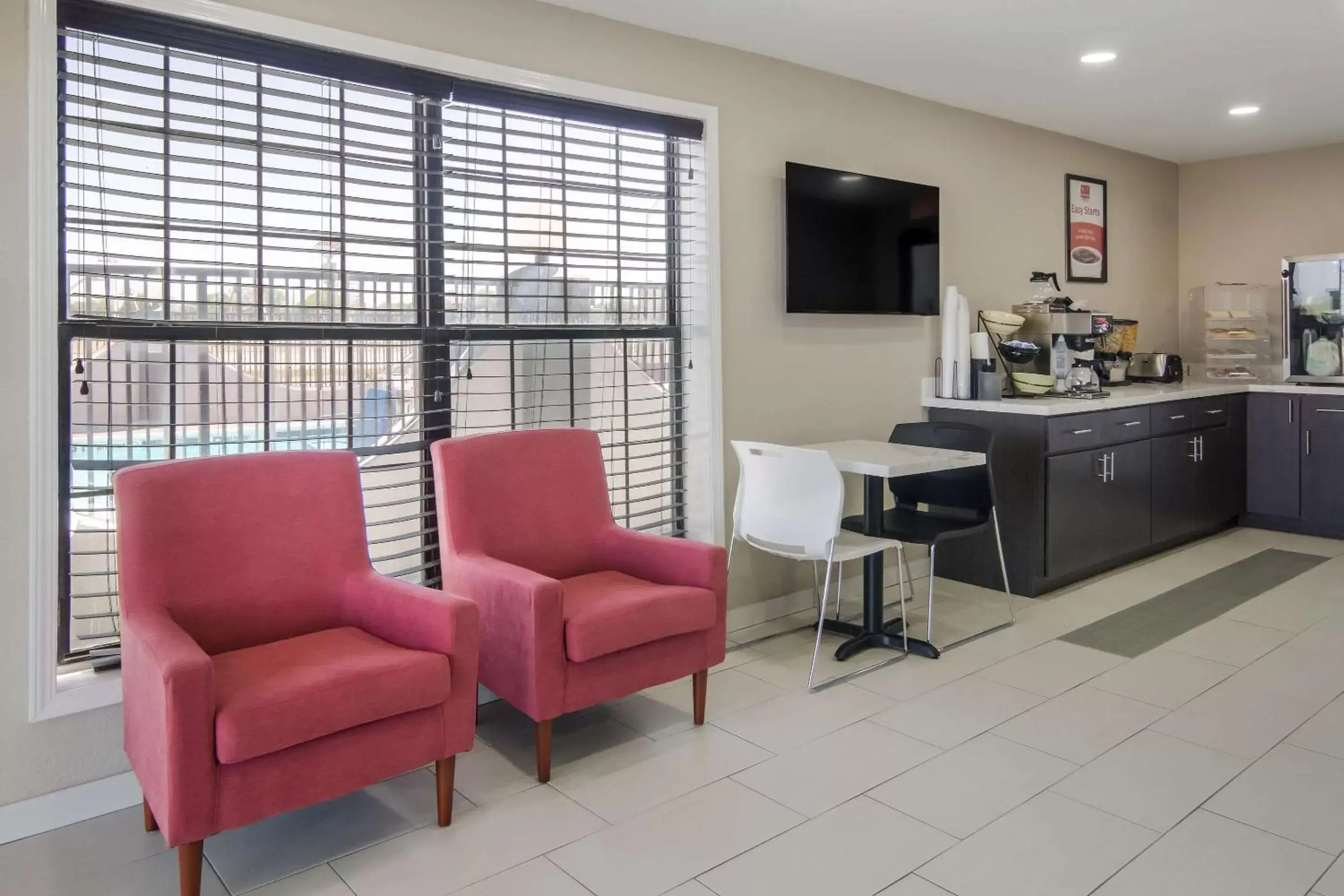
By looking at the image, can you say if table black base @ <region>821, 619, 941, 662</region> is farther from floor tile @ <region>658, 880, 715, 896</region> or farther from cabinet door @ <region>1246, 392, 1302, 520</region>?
cabinet door @ <region>1246, 392, 1302, 520</region>

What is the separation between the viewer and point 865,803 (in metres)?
2.63

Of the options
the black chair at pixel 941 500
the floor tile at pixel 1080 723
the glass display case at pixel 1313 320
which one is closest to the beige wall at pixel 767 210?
the black chair at pixel 941 500

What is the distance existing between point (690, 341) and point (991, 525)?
1.66 meters

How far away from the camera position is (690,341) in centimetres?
407

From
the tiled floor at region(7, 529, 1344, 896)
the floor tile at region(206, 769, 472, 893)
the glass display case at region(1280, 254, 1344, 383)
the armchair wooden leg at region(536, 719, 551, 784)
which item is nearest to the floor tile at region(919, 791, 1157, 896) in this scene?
the tiled floor at region(7, 529, 1344, 896)

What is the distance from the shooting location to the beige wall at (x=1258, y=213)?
621cm

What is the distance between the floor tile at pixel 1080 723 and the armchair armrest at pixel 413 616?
1731 millimetres

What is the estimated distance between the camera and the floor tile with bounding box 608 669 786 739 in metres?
3.22

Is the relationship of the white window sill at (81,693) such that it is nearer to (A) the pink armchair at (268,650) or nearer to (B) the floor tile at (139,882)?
(A) the pink armchair at (268,650)

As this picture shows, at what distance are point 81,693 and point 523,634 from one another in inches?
47.4

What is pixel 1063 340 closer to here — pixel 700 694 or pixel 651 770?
pixel 700 694

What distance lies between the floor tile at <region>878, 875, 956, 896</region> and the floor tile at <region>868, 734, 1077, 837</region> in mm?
265

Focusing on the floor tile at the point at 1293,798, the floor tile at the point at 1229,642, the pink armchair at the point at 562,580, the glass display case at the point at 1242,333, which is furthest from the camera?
the glass display case at the point at 1242,333

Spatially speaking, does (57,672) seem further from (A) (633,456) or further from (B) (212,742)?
(A) (633,456)
